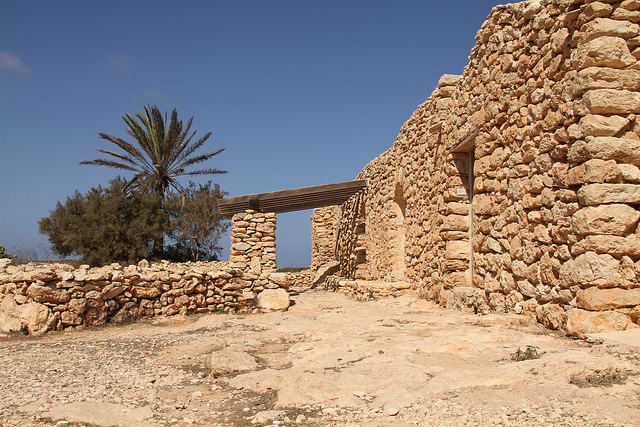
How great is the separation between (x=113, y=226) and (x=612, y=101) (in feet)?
59.8

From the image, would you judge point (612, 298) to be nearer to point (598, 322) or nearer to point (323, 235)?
point (598, 322)

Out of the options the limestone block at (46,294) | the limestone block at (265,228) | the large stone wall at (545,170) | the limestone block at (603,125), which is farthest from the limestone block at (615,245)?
the limestone block at (265,228)

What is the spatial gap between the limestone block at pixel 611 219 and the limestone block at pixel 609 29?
135 cm

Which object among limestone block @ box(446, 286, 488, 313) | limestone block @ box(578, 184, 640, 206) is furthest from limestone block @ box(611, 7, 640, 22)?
limestone block @ box(446, 286, 488, 313)

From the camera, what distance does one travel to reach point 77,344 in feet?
16.5

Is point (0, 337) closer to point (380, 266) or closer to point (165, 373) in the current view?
point (165, 373)

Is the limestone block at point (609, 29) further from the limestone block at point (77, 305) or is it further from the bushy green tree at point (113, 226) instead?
the bushy green tree at point (113, 226)

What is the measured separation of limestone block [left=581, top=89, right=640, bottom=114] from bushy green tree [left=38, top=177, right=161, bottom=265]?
17.8 metres

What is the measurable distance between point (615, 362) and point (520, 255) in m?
2.05

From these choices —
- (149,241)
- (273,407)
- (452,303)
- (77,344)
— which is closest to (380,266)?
(452,303)

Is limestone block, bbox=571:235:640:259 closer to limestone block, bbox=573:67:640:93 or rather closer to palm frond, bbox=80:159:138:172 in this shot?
limestone block, bbox=573:67:640:93

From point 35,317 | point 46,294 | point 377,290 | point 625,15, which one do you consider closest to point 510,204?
point 625,15

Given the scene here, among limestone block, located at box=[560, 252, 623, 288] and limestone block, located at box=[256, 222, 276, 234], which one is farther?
limestone block, located at box=[256, 222, 276, 234]

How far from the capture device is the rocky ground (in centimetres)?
234
